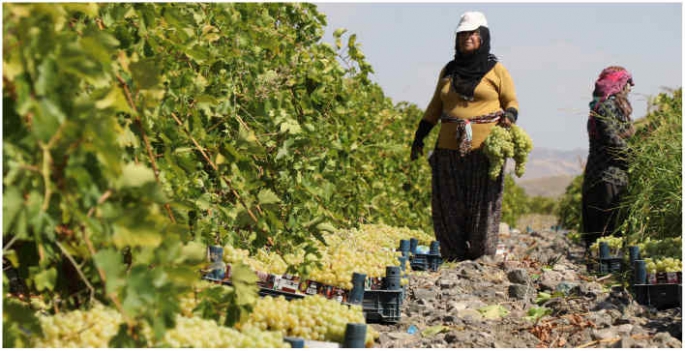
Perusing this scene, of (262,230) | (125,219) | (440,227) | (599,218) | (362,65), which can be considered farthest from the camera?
(599,218)

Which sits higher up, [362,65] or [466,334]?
[362,65]

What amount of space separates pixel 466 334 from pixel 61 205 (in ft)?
7.49

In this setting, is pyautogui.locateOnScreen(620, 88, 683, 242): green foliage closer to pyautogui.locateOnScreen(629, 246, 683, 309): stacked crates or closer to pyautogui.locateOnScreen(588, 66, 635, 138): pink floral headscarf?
pyautogui.locateOnScreen(629, 246, 683, 309): stacked crates

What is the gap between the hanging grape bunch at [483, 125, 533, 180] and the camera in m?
6.42

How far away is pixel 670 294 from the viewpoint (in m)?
4.45

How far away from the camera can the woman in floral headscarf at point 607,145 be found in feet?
25.0

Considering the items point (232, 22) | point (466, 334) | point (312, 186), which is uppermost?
point (232, 22)

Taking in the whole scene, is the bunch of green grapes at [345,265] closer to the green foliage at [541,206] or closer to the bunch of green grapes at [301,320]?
the bunch of green grapes at [301,320]

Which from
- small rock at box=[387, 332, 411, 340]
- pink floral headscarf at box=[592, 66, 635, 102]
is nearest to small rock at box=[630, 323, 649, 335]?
small rock at box=[387, 332, 411, 340]

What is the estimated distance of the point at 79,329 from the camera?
8.46ft

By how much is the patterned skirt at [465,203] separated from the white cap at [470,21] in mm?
1040

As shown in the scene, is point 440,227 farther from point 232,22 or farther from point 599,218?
point 232,22

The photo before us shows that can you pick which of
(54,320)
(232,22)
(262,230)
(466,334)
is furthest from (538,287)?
(54,320)

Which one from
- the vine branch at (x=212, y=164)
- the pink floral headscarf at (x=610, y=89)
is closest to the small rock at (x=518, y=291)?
the vine branch at (x=212, y=164)
